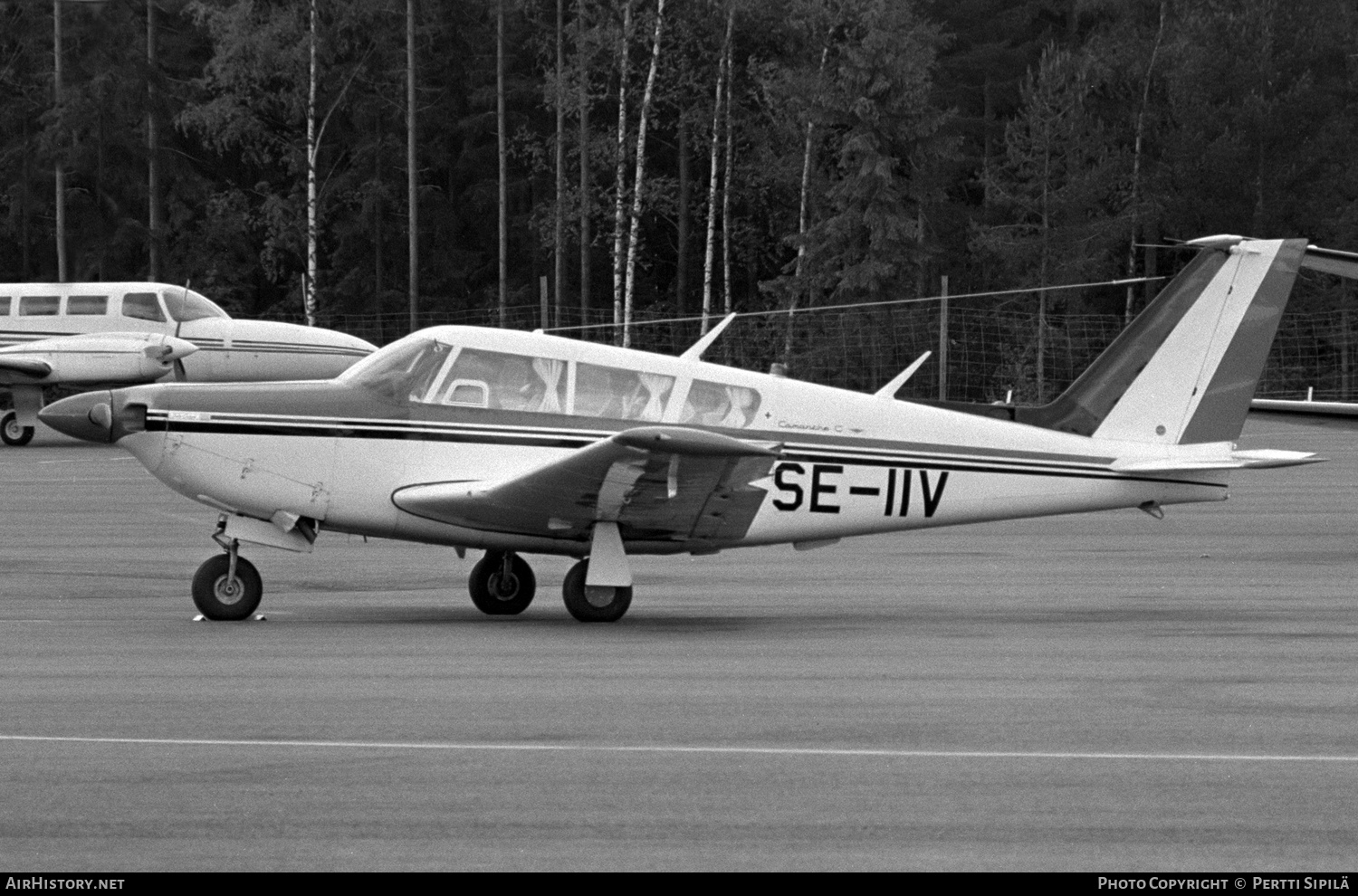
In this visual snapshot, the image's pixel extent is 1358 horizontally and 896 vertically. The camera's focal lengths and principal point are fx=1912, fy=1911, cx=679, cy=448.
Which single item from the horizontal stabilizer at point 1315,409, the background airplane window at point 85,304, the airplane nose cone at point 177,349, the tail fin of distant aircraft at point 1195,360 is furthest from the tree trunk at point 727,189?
the tail fin of distant aircraft at point 1195,360

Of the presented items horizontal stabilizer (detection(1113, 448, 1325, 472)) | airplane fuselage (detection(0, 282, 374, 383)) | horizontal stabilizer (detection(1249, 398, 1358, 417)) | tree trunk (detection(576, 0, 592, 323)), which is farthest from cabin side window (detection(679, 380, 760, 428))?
tree trunk (detection(576, 0, 592, 323))

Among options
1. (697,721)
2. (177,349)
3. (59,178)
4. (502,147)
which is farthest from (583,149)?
(697,721)

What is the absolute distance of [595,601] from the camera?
1198cm

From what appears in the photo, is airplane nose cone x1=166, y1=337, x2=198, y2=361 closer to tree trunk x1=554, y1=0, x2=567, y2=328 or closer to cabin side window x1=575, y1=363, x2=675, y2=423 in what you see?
cabin side window x1=575, y1=363, x2=675, y2=423

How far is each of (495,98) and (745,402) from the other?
4950 centimetres

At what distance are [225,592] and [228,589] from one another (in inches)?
0.9

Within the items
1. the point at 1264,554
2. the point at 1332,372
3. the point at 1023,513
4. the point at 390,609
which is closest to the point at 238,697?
the point at 390,609

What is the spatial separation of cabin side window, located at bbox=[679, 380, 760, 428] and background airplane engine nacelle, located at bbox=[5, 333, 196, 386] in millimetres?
20821

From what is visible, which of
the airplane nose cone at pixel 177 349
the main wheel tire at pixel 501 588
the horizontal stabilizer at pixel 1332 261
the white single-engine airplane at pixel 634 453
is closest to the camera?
the white single-engine airplane at pixel 634 453

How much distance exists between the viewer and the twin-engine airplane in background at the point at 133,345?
31.9m

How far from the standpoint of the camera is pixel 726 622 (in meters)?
12.1

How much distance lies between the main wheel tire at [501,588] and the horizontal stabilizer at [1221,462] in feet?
13.1

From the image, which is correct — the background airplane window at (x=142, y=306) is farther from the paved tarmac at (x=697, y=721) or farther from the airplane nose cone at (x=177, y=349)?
the paved tarmac at (x=697, y=721)

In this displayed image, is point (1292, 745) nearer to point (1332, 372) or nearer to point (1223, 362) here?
point (1223, 362)
